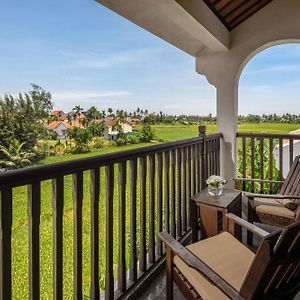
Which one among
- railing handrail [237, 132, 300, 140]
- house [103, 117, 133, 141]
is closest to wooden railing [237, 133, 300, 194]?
railing handrail [237, 132, 300, 140]

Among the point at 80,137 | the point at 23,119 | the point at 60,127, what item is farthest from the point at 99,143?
the point at 23,119

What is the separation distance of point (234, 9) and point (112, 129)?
8.31 feet

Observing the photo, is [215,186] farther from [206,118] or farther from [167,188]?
[206,118]

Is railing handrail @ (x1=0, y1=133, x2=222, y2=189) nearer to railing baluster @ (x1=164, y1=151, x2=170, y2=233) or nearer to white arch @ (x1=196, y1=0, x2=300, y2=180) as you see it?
railing baluster @ (x1=164, y1=151, x2=170, y2=233)

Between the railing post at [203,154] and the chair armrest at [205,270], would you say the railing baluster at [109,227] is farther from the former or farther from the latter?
the railing post at [203,154]

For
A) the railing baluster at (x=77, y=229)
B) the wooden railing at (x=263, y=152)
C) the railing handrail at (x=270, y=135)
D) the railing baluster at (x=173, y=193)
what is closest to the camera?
the railing baluster at (x=77, y=229)

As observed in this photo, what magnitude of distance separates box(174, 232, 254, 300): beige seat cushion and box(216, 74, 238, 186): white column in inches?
108

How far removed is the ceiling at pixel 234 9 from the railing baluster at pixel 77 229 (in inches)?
122

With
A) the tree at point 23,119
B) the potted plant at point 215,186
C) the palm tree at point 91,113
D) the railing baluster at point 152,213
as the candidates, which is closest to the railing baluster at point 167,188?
the railing baluster at point 152,213

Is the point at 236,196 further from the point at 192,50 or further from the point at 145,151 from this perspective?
the point at 192,50

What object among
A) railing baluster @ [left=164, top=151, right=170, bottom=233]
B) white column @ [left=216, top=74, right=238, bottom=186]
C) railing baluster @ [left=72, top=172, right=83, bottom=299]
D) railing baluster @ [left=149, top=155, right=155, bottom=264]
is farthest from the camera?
white column @ [left=216, top=74, right=238, bottom=186]

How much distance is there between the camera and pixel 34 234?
1.33 meters

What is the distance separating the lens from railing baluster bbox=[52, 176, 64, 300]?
146 cm

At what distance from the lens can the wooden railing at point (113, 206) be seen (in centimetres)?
130
